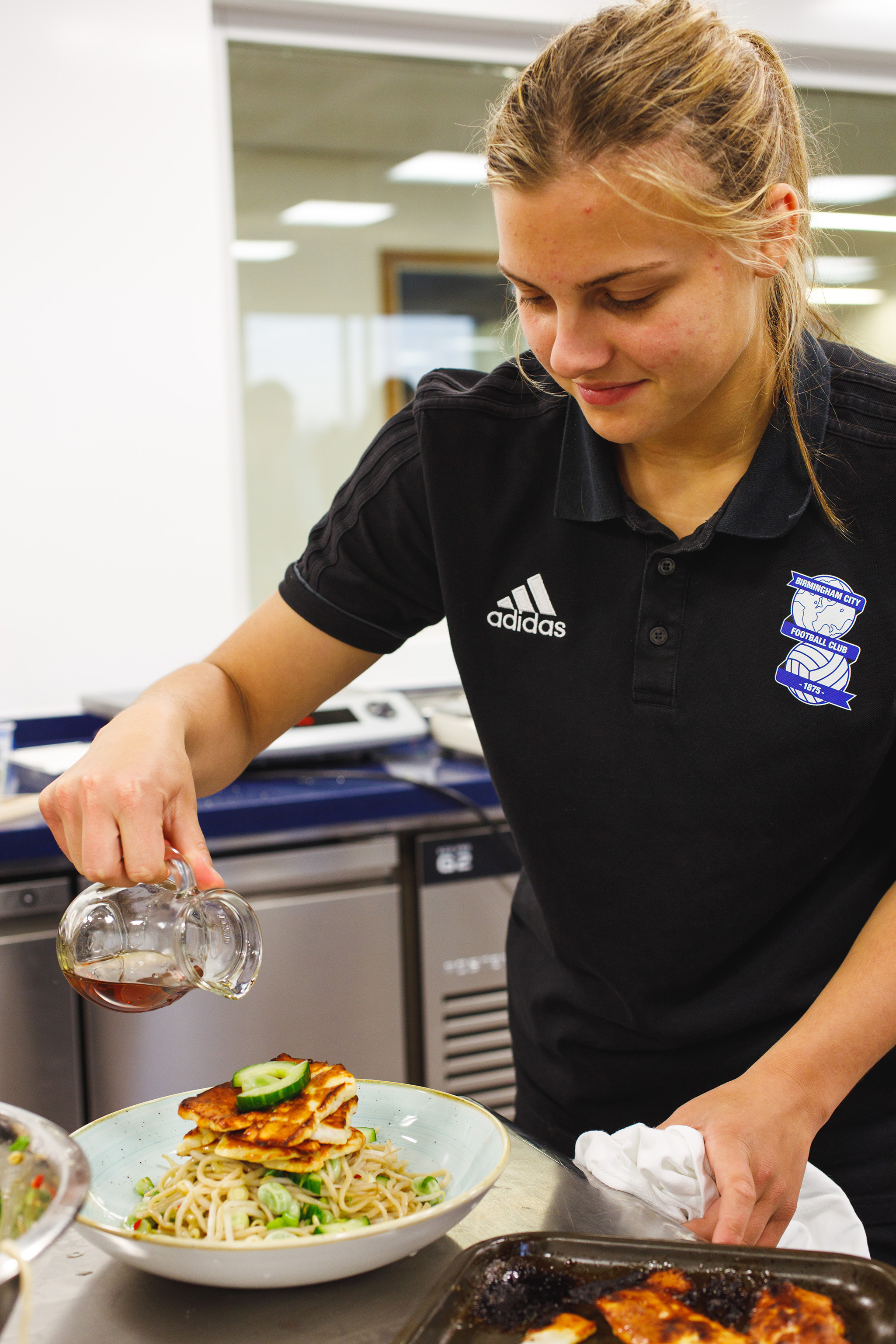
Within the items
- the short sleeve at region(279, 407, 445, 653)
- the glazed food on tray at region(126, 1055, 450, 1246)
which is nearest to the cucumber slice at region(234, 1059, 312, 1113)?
the glazed food on tray at region(126, 1055, 450, 1246)

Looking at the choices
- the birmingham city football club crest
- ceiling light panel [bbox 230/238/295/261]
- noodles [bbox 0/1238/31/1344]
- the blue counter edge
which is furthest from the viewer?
ceiling light panel [bbox 230/238/295/261]

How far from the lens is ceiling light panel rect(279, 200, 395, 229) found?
4117 millimetres

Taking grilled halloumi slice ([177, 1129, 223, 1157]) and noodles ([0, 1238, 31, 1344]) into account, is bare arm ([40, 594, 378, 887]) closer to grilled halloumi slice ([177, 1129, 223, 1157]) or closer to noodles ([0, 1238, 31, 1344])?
grilled halloumi slice ([177, 1129, 223, 1157])

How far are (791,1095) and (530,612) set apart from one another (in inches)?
18.5

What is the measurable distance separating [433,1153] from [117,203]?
2065 mm

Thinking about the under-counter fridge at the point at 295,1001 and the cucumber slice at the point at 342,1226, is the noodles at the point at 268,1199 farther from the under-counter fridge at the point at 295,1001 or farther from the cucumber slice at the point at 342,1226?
the under-counter fridge at the point at 295,1001

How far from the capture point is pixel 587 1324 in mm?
630

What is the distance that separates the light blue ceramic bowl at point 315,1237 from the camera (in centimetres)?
68

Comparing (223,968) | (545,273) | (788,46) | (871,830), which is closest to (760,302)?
(545,273)

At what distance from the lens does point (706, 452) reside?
3.64ft

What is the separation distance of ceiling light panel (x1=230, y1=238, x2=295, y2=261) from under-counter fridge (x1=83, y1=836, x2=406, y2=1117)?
2693mm

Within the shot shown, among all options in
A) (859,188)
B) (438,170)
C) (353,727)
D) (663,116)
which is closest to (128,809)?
(663,116)

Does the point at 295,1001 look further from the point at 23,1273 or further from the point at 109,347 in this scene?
the point at 23,1273

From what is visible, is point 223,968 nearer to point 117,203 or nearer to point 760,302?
point 760,302
